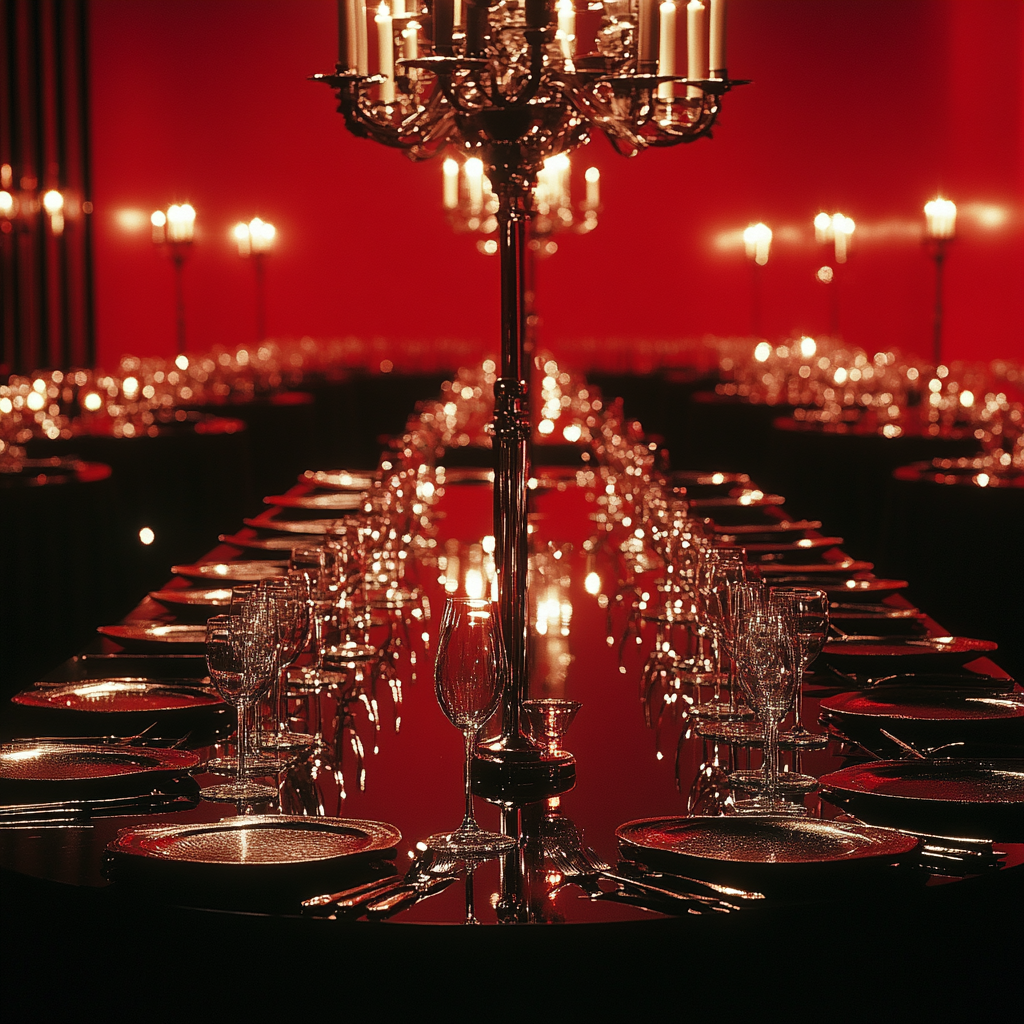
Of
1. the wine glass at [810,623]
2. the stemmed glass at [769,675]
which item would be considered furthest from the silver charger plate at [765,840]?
Result: the wine glass at [810,623]

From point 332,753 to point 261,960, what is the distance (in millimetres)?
534

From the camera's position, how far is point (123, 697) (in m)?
2.17

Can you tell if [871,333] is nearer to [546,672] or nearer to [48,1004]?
[546,672]

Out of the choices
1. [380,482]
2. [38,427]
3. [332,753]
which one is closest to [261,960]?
[332,753]

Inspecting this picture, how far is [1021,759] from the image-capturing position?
1.85 m

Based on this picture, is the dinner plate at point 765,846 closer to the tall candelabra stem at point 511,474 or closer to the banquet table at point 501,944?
the banquet table at point 501,944

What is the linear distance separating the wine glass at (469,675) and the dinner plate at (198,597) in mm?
1303

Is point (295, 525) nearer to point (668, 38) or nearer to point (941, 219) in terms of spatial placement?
point (668, 38)

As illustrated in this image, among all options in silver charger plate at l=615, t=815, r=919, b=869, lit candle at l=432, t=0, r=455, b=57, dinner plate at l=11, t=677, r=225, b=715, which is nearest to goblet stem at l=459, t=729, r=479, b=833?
silver charger plate at l=615, t=815, r=919, b=869

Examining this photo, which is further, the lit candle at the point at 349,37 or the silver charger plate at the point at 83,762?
the lit candle at the point at 349,37

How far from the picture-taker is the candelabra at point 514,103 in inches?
74.0

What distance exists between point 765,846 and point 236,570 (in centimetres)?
190

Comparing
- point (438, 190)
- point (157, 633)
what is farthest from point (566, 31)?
point (438, 190)

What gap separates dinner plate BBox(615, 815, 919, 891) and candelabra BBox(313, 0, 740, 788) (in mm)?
287
